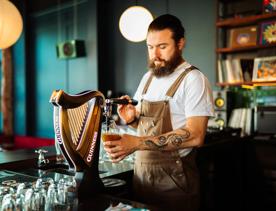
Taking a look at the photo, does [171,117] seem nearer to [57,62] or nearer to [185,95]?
[185,95]

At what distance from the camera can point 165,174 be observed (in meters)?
1.69

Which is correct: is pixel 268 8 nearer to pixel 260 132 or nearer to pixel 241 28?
pixel 241 28

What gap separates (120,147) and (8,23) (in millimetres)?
2071

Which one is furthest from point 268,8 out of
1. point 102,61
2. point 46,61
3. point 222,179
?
point 46,61

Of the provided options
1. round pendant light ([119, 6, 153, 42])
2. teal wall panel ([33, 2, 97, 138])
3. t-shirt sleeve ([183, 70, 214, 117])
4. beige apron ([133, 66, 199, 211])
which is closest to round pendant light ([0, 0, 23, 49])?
round pendant light ([119, 6, 153, 42])

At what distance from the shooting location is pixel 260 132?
370cm

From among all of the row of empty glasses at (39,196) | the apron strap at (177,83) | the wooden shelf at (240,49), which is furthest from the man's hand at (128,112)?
the wooden shelf at (240,49)

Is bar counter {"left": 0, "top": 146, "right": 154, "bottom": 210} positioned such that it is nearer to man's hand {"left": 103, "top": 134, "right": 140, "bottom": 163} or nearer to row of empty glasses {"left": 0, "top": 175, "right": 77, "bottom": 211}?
row of empty glasses {"left": 0, "top": 175, "right": 77, "bottom": 211}

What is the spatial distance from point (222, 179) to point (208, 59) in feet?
6.07

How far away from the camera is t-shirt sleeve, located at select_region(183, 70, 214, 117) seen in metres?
1.61

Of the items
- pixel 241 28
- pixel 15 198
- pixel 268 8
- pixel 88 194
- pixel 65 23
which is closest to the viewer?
pixel 15 198

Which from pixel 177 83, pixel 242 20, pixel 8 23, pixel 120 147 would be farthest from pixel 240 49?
pixel 120 147

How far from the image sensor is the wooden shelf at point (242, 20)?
3840mm

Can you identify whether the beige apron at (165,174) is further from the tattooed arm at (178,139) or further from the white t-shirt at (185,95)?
the tattooed arm at (178,139)
